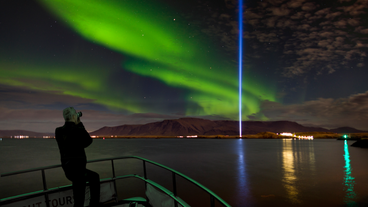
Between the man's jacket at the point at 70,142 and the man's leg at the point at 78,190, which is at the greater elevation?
the man's jacket at the point at 70,142

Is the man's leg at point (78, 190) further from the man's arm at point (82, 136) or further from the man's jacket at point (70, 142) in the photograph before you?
the man's arm at point (82, 136)

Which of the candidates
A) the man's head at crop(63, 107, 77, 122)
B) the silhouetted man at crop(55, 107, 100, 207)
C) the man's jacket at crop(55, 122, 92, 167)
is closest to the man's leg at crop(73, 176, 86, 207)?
the silhouetted man at crop(55, 107, 100, 207)

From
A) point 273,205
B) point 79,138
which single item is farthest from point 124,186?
point 79,138

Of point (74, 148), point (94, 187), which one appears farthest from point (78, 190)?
point (74, 148)

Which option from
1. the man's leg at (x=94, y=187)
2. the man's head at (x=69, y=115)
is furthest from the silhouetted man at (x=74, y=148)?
the man's leg at (x=94, y=187)

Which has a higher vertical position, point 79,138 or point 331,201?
point 79,138

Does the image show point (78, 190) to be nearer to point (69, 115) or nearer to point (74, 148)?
point (74, 148)

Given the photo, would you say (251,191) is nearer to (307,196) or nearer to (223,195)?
(223,195)

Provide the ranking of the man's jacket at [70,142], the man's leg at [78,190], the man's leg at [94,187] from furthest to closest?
the man's leg at [94,187] → the man's leg at [78,190] → the man's jacket at [70,142]

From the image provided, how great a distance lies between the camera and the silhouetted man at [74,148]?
3.69 meters

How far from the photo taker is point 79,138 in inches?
147

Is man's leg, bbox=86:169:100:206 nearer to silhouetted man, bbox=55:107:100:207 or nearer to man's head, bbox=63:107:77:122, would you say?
silhouetted man, bbox=55:107:100:207

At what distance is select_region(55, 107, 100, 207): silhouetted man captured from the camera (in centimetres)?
369

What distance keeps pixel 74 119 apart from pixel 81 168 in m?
0.87
